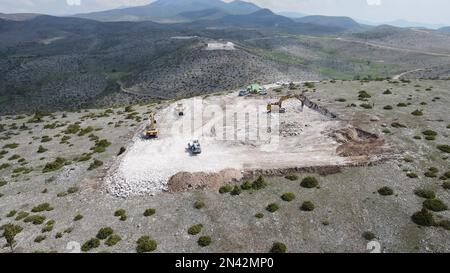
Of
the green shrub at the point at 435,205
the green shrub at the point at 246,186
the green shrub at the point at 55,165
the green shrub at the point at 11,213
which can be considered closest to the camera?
the green shrub at the point at 435,205

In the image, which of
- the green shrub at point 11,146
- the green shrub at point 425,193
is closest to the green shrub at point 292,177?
the green shrub at point 425,193

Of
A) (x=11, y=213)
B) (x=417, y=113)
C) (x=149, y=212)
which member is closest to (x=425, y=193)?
(x=417, y=113)

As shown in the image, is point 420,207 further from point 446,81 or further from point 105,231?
point 446,81

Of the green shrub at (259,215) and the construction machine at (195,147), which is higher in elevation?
the construction machine at (195,147)

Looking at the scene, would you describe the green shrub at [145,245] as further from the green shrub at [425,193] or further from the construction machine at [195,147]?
the green shrub at [425,193]

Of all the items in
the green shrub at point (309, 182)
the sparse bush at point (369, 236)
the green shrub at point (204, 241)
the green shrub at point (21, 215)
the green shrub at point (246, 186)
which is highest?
the green shrub at point (309, 182)

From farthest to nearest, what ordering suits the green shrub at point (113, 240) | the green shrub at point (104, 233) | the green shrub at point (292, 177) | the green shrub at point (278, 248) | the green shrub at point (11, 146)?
1. the green shrub at point (11, 146)
2. the green shrub at point (292, 177)
3. the green shrub at point (104, 233)
4. the green shrub at point (113, 240)
5. the green shrub at point (278, 248)

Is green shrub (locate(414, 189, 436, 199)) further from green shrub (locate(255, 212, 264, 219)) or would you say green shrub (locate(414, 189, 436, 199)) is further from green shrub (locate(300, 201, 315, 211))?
green shrub (locate(255, 212, 264, 219))

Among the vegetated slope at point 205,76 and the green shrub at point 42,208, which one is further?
the vegetated slope at point 205,76
